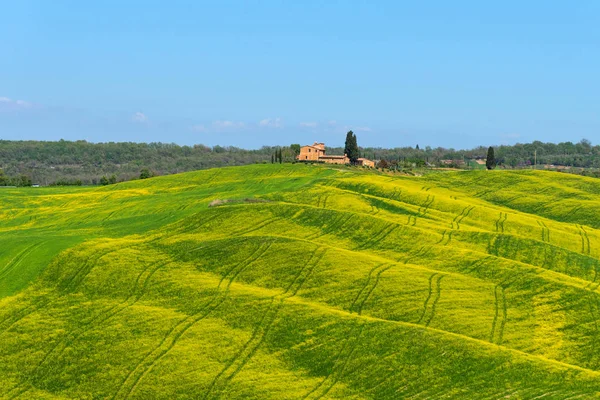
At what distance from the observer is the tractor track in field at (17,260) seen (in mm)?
50119

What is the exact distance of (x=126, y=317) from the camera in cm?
4228

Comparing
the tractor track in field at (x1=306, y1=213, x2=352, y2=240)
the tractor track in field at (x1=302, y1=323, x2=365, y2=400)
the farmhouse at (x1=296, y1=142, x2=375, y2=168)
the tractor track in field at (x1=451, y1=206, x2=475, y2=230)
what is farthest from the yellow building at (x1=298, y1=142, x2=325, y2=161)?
the tractor track in field at (x1=302, y1=323, x2=365, y2=400)

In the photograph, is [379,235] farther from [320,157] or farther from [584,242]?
[320,157]

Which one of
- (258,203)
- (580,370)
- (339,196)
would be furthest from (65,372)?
(339,196)

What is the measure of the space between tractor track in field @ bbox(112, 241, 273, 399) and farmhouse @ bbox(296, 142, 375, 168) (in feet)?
275

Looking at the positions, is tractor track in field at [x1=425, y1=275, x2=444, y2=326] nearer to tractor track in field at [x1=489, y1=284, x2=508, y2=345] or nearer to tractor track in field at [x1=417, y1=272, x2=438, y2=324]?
tractor track in field at [x1=417, y1=272, x2=438, y2=324]

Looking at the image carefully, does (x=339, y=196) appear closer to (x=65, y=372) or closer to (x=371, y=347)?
(x=371, y=347)

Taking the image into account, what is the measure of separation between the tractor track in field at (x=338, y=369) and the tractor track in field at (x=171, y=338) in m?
9.51

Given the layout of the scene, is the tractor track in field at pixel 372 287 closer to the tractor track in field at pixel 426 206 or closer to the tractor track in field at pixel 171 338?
the tractor track in field at pixel 171 338

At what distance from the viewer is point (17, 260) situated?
52312 millimetres

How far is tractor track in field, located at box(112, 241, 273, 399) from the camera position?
Result: 36031 mm

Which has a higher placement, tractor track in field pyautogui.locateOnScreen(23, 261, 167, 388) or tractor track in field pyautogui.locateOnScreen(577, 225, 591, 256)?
tractor track in field pyautogui.locateOnScreen(577, 225, 591, 256)

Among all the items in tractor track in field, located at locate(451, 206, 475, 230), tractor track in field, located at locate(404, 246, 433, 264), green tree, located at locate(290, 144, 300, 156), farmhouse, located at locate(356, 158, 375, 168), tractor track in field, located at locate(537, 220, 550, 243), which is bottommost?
tractor track in field, located at locate(404, 246, 433, 264)

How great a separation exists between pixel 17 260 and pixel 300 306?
25039 mm
